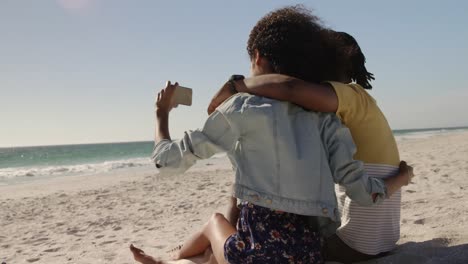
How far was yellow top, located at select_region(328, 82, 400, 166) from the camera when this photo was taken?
2385 mm

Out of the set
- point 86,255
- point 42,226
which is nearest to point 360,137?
point 86,255

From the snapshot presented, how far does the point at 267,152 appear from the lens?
2012mm

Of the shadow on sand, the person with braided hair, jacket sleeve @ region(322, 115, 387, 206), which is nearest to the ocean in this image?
the person with braided hair

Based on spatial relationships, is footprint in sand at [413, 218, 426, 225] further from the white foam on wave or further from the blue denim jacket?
the white foam on wave

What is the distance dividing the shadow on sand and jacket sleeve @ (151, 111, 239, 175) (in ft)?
4.46

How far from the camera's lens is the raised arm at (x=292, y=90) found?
2.02 m

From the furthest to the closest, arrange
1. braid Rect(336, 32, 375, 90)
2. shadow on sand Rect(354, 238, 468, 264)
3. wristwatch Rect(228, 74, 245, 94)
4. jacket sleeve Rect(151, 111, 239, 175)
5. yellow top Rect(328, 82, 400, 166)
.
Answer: braid Rect(336, 32, 375, 90)
shadow on sand Rect(354, 238, 468, 264)
yellow top Rect(328, 82, 400, 166)
wristwatch Rect(228, 74, 245, 94)
jacket sleeve Rect(151, 111, 239, 175)

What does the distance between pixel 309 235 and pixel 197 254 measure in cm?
86

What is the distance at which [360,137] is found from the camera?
8.12 feet

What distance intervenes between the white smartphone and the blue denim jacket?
32 cm

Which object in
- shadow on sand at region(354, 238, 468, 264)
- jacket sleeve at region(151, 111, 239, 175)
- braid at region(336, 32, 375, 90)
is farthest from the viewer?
braid at region(336, 32, 375, 90)

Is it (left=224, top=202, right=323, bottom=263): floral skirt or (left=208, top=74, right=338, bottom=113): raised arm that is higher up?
(left=208, top=74, right=338, bottom=113): raised arm

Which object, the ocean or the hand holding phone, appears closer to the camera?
the hand holding phone

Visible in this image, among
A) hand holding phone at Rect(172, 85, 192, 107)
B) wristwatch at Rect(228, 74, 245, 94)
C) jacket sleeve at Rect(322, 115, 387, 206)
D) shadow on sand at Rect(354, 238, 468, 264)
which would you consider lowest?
shadow on sand at Rect(354, 238, 468, 264)
